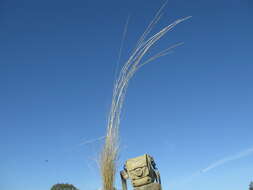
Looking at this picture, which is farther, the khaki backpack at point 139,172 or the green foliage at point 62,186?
the green foliage at point 62,186

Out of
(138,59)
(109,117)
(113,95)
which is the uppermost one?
(138,59)

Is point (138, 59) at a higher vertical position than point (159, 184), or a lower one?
higher

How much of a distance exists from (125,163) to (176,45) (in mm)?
2053

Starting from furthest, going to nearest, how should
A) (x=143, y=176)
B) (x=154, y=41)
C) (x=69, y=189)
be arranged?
(x=69, y=189), (x=143, y=176), (x=154, y=41)

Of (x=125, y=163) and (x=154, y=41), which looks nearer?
(x=154, y=41)

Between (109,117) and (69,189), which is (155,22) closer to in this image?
(109,117)

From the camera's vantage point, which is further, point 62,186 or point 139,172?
point 62,186

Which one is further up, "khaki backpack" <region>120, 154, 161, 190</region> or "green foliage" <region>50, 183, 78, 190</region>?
"green foliage" <region>50, 183, 78, 190</region>

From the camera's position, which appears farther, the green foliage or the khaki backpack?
the green foliage

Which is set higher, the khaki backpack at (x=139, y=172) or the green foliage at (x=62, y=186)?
the green foliage at (x=62, y=186)

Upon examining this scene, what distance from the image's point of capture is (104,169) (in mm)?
3809

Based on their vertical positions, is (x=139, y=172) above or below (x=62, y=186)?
below

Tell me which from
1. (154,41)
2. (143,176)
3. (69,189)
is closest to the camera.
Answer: (154,41)

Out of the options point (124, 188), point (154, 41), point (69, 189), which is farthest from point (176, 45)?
point (69, 189)
